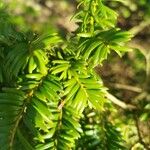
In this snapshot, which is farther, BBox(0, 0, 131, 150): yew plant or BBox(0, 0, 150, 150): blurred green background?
BBox(0, 0, 150, 150): blurred green background

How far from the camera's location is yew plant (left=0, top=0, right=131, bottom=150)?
3.06 feet

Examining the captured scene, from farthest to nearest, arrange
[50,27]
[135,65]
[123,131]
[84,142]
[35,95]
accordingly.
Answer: [50,27] < [135,65] < [123,131] < [84,142] < [35,95]

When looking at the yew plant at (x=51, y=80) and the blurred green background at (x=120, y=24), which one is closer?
the yew plant at (x=51, y=80)

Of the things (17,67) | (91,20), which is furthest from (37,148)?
(91,20)

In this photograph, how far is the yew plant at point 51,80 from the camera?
0.93 meters

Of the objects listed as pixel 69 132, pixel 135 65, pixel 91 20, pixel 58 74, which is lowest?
pixel 135 65

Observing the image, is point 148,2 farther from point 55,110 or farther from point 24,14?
point 55,110

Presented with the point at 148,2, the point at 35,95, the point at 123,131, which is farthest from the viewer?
the point at 148,2

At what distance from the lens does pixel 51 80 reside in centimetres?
96

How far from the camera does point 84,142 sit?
1.23 metres

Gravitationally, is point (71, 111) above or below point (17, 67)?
below

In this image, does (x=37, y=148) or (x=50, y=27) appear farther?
(x=50, y=27)

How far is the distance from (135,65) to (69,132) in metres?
2.43

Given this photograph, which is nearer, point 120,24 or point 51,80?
point 51,80
